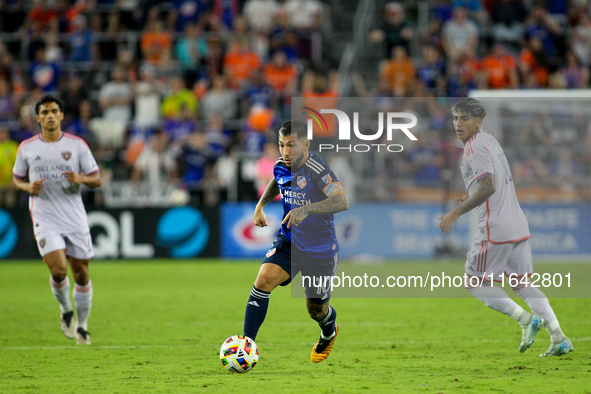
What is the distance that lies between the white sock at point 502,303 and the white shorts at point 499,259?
0.13 meters

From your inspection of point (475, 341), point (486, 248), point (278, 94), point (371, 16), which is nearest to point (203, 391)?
point (486, 248)

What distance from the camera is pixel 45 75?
22.3m

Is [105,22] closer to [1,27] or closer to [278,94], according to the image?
[1,27]

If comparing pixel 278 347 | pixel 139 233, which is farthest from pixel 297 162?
pixel 139 233

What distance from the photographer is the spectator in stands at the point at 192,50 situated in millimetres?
22328

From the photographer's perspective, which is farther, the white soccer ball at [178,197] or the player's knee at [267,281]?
the white soccer ball at [178,197]

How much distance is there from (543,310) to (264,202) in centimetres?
275

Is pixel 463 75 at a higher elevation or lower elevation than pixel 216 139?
higher

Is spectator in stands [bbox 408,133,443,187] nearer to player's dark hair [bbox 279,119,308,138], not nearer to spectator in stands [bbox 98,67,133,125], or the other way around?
spectator in stands [bbox 98,67,133,125]

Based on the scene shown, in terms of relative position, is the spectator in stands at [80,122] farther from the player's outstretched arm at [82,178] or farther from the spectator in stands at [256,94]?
the player's outstretched arm at [82,178]

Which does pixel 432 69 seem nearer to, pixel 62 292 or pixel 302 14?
pixel 302 14

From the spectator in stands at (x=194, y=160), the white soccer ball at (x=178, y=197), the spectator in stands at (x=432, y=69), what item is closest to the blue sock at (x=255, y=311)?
the white soccer ball at (x=178, y=197)

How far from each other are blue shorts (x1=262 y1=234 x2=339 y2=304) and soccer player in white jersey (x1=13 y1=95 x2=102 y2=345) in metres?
2.74

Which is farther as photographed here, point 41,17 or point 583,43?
point 41,17
